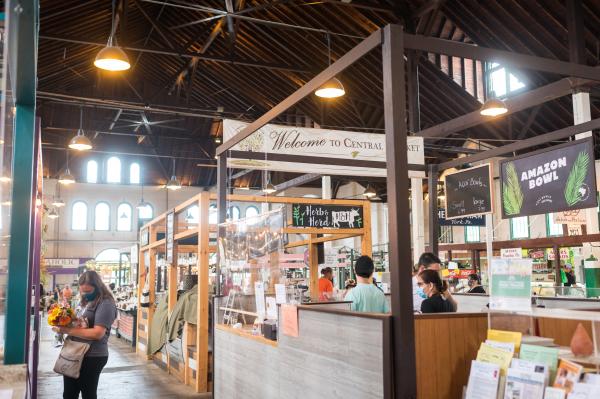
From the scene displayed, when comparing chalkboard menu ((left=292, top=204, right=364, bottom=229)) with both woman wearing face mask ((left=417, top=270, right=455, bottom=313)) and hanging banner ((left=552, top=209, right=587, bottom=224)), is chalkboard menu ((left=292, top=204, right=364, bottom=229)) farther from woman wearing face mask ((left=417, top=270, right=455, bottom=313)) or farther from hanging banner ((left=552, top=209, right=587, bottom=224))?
hanging banner ((left=552, top=209, right=587, bottom=224))

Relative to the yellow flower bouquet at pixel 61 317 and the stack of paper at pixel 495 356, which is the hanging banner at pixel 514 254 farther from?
the yellow flower bouquet at pixel 61 317

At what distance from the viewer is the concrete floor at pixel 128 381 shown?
25.1ft

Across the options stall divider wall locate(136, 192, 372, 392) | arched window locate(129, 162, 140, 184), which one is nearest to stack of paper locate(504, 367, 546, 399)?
stall divider wall locate(136, 192, 372, 392)

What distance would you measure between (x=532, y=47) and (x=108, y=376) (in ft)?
30.4

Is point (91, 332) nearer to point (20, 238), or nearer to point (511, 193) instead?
point (20, 238)

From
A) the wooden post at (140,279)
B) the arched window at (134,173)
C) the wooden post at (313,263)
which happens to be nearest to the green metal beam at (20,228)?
the wooden post at (313,263)

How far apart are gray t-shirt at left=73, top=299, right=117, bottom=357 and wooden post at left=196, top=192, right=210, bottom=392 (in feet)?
9.66

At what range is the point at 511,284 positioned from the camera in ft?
10.1

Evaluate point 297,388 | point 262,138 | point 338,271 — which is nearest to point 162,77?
point 338,271

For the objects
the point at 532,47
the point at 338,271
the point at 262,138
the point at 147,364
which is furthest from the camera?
the point at 338,271

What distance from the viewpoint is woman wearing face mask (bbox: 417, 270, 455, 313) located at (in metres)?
4.41

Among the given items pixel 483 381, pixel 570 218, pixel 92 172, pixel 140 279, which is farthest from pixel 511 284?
pixel 92 172

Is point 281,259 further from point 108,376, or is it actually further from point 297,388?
point 108,376

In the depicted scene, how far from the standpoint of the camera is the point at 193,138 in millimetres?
22297
